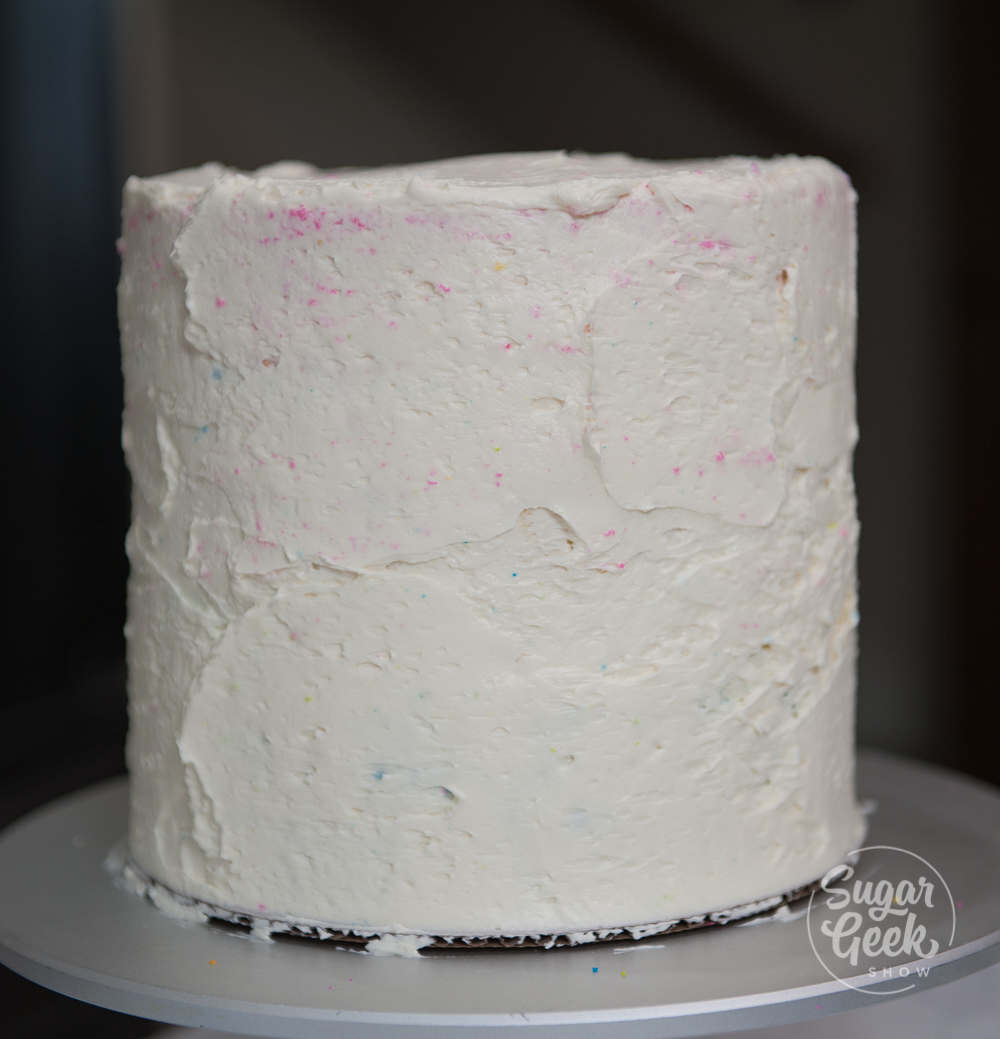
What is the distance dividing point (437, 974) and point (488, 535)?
1.06 feet

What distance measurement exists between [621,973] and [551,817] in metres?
0.13


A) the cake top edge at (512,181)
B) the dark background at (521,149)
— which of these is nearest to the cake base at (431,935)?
the cake top edge at (512,181)

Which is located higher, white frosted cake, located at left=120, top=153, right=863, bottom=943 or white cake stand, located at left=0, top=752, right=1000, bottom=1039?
white frosted cake, located at left=120, top=153, right=863, bottom=943

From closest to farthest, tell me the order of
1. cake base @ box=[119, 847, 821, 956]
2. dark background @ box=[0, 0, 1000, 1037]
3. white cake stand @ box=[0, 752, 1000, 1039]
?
white cake stand @ box=[0, 752, 1000, 1039] < cake base @ box=[119, 847, 821, 956] < dark background @ box=[0, 0, 1000, 1037]

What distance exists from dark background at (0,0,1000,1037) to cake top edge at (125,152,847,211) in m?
1.38

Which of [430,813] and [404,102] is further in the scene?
[404,102]

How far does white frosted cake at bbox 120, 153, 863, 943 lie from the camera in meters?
1.10

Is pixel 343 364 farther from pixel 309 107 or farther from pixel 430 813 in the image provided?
pixel 309 107

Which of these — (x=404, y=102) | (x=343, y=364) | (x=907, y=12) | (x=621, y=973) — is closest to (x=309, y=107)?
(x=404, y=102)

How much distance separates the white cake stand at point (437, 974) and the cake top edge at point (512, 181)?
0.56 meters

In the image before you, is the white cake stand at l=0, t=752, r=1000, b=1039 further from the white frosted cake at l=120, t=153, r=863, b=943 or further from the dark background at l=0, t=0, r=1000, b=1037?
the dark background at l=0, t=0, r=1000, b=1037

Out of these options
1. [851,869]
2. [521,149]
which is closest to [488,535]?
[851,869]

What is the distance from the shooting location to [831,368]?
124cm

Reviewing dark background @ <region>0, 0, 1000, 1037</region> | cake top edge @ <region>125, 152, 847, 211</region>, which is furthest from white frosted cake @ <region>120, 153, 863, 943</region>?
dark background @ <region>0, 0, 1000, 1037</region>
